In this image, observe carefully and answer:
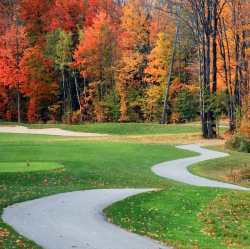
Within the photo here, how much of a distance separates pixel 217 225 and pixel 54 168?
986 centimetres

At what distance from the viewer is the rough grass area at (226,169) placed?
20.7 m

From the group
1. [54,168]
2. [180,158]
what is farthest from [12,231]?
[180,158]

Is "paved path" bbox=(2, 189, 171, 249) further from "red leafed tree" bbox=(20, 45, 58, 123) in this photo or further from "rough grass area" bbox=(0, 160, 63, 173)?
"red leafed tree" bbox=(20, 45, 58, 123)

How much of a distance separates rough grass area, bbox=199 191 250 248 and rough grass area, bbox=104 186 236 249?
0.07 m

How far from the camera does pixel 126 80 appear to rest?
54.4 metres

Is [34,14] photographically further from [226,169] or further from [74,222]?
[74,222]

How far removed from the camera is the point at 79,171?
18922 mm

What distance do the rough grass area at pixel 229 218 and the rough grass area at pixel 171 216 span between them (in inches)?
2.9

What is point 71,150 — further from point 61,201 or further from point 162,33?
point 162,33

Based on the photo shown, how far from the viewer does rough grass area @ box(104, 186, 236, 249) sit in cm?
941

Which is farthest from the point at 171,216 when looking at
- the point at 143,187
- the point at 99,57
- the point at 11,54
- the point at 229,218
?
the point at 11,54

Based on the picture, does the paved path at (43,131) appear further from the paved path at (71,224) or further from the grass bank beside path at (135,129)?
the paved path at (71,224)

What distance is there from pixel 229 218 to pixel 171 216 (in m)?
1.43

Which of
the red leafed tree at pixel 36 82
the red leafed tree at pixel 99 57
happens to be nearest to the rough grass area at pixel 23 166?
the red leafed tree at pixel 99 57
